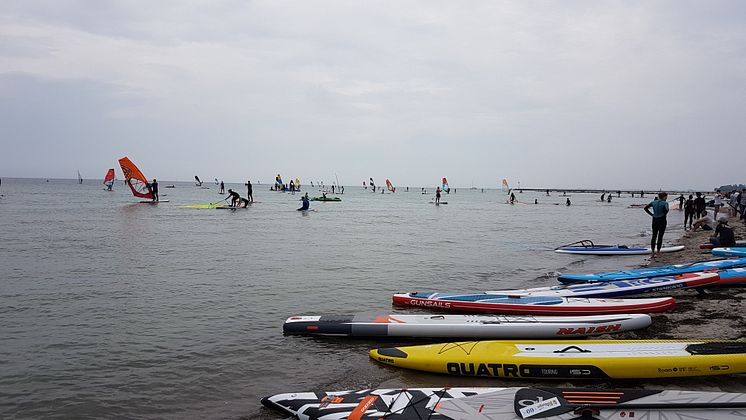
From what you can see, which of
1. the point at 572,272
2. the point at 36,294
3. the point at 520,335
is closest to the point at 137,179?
the point at 36,294

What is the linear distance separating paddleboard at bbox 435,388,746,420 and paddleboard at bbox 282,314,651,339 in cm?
264

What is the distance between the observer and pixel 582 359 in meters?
5.07

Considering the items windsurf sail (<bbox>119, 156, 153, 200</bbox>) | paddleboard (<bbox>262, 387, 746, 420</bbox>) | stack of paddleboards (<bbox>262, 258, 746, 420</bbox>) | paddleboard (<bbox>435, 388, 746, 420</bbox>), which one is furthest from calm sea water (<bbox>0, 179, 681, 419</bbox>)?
windsurf sail (<bbox>119, 156, 153, 200</bbox>)

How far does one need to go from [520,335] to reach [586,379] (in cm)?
168

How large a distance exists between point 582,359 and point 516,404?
1.54 meters

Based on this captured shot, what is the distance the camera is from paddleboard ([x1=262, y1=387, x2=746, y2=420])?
3.69 metres

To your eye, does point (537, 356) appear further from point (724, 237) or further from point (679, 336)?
point (724, 237)

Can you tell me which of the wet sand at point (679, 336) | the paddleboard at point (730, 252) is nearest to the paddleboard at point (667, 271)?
the wet sand at point (679, 336)

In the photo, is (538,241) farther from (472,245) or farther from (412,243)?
(412,243)

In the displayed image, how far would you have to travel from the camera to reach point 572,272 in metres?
13.2

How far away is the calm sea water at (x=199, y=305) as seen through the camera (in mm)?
5465

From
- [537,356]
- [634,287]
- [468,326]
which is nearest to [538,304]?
[468,326]

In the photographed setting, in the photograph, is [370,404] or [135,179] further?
[135,179]

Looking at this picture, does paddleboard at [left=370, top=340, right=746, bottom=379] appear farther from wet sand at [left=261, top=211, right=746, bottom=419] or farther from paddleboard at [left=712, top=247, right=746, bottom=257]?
paddleboard at [left=712, top=247, right=746, bottom=257]
